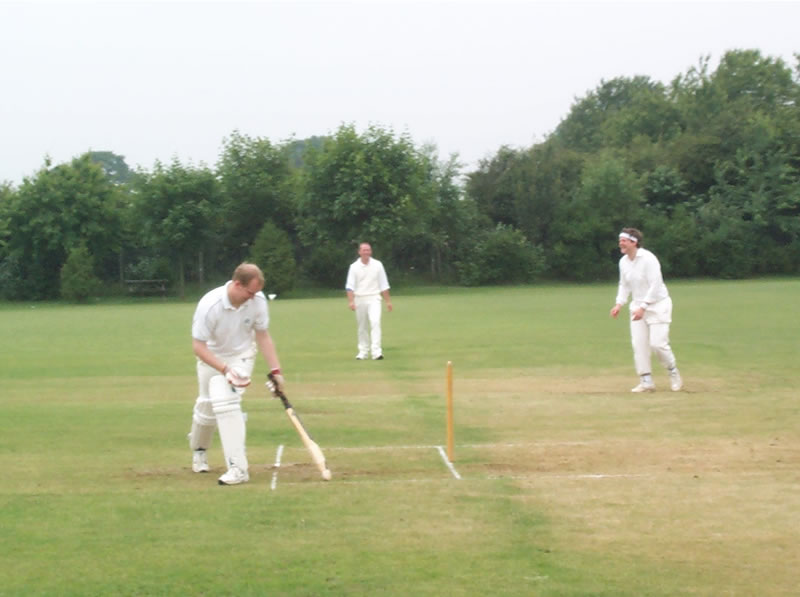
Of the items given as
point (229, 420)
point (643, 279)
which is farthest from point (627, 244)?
point (229, 420)

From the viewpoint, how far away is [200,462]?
893cm

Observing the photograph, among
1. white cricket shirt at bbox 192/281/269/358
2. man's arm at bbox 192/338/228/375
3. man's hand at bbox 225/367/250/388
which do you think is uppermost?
white cricket shirt at bbox 192/281/269/358

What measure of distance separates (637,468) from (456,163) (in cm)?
5319

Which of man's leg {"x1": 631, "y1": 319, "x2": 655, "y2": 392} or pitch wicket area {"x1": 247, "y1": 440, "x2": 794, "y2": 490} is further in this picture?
man's leg {"x1": 631, "y1": 319, "x2": 655, "y2": 392}

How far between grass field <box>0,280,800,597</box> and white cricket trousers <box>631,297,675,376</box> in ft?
1.45

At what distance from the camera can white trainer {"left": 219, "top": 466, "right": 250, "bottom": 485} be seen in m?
8.30

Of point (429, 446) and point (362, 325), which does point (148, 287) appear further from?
point (429, 446)

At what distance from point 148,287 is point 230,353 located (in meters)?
47.0

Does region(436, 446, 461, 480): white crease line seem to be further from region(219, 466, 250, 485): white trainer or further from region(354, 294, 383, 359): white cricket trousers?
region(354, 294, 383, 359): white cricket trousers

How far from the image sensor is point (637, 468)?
8.70 meters

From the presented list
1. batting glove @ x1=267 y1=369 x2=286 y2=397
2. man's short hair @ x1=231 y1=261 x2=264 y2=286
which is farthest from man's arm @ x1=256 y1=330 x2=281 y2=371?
man's short hair @ x1=231 y1=261 x2=264 y2=286

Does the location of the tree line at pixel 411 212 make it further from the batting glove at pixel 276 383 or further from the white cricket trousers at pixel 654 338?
the batting glove at pixel 276 383

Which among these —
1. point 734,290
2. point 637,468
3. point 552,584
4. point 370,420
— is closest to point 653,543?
point 552,584

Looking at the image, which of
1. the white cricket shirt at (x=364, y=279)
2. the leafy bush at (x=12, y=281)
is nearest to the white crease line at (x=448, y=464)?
the white cricket shirt at (x=364, y=279)
